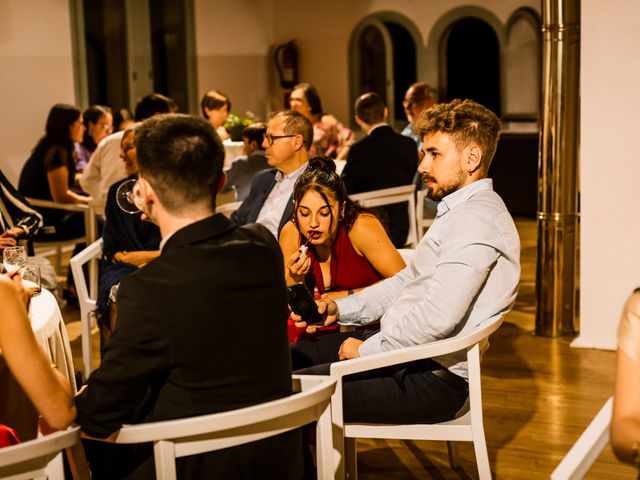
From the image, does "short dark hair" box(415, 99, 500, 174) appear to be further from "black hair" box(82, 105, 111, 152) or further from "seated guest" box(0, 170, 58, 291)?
"black hair" box(82, 105, 111, 152)

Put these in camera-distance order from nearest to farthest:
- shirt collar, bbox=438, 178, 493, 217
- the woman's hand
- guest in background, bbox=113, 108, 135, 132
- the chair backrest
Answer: the chair backrest → shirt collar, bbox=438, 178, 493, 217 → the woman's hand → guest in background, bbox=113, 108, 135, 132

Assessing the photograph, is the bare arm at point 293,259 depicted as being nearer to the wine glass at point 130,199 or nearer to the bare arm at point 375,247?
the bare arm at point 375,247

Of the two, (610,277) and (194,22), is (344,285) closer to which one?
(610,277)

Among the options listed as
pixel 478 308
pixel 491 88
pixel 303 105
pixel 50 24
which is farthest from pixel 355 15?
pixel 478 308

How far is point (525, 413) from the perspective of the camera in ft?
13.1

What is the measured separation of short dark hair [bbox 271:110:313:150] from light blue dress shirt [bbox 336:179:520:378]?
5.46 ft

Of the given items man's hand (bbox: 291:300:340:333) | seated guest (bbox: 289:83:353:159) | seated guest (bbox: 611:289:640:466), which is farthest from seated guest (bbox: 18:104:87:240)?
seated guest (bbox: 611:289:640:466)

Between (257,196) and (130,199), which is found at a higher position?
(130,199)

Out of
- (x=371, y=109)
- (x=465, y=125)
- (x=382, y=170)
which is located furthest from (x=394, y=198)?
(x=465, y=125)

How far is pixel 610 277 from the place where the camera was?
4.82m

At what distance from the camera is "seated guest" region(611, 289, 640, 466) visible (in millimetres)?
1743

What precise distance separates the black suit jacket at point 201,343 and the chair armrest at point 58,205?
443 centimetres

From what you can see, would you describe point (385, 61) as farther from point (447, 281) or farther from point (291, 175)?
point (447, 281)

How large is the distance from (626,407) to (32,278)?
80.6 inches
